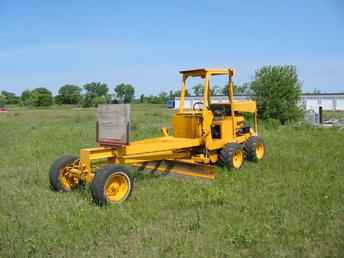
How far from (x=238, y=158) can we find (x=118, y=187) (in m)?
3.65

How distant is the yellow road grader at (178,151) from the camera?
6891 millimetres

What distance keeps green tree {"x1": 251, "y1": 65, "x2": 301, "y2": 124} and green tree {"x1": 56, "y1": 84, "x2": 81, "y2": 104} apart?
3165 inches

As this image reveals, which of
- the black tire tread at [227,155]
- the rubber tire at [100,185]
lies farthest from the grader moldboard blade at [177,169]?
the rubber tire at [100,185]

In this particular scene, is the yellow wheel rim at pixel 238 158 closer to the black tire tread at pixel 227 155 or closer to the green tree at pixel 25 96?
the black tire tread at pixel 227 155

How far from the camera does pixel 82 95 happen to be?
9894 cm

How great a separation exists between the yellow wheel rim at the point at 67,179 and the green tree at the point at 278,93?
18.4m

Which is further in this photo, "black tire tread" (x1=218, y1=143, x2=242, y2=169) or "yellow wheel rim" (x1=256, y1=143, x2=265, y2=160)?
"yellow wheel rim" (x1=256, y1=143, x2=265, y2=160)

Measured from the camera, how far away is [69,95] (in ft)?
346

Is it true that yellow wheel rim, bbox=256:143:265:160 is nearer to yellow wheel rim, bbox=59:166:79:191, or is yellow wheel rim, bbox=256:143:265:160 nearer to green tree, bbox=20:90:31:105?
yellow wheel rim, bbox=59:166:79:191

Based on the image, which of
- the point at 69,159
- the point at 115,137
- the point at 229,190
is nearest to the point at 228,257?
the point at 229,190

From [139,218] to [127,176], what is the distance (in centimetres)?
109

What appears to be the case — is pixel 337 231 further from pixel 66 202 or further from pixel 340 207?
pixel 66 202

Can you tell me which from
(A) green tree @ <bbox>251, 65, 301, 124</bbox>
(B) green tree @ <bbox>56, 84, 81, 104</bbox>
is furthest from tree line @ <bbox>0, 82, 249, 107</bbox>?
(A) green tree @ <bbox>251, 65, 301, 124</bbox>

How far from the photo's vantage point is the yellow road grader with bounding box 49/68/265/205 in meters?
6.89
